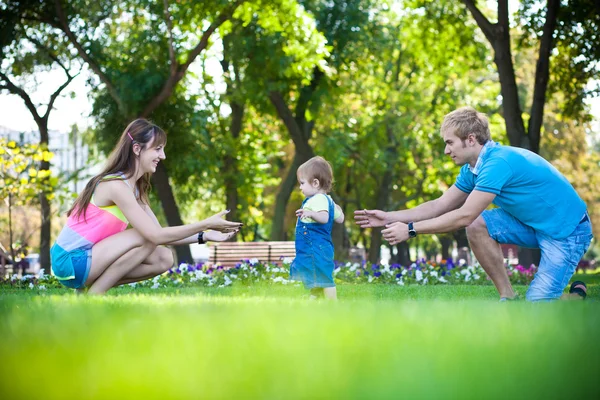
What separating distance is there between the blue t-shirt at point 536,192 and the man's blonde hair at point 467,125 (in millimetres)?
117

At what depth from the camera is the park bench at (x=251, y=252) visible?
1691cm

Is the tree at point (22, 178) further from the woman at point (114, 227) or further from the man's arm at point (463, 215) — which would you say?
the man's arm at point (463, 215)

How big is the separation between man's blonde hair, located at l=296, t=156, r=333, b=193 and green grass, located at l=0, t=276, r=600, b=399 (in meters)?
5.57

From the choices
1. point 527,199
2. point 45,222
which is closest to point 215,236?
point 527,199

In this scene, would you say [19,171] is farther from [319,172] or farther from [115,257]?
[115,257]

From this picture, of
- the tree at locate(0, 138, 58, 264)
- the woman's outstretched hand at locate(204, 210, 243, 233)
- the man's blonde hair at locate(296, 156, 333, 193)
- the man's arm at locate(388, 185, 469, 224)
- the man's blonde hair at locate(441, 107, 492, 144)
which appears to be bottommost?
the woman's outstretched hand at locate(204, 210, 243, 233)

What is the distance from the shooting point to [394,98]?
33.4 m

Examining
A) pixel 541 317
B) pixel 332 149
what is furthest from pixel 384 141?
pixel 541 317

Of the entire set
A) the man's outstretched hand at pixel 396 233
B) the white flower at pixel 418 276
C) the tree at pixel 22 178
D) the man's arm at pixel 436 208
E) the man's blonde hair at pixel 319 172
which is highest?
the tree at pixel 22 178

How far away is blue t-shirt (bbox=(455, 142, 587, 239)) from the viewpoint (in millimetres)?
6402

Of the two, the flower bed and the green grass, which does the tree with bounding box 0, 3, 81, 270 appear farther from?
the green grass

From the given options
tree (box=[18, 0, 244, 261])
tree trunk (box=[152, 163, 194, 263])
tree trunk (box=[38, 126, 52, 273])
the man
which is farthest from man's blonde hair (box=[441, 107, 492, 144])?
tree trunk (box=[38, 126, 52, 273])

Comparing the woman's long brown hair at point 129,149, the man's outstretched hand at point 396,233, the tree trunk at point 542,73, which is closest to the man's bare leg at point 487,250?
the man's outstretched hand at point 396,233

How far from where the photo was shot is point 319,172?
26.7ft
